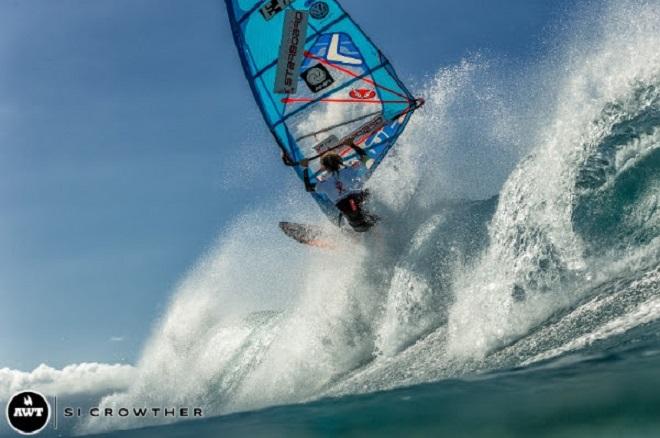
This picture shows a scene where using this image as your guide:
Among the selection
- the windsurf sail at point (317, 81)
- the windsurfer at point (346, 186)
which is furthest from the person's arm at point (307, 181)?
the windsurf sail at point (317, 81)

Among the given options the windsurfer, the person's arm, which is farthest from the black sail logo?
the person's arm

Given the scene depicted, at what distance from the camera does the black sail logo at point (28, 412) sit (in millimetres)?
7863

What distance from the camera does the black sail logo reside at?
25.8 ft

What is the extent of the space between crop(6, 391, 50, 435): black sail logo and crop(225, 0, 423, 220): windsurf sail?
10.6 m

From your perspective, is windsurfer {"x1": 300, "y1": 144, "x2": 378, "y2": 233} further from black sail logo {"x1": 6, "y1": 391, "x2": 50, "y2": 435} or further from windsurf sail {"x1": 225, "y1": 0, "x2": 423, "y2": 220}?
black sail logo {"x1": 6, "y1": 391, "x2": 50, "y2": 435}

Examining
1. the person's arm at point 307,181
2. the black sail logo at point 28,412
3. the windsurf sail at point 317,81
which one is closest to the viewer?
the black sail logo at point 28,412

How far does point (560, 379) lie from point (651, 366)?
1028 millimetres

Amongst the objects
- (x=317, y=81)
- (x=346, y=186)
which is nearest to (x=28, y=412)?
(x=346, y=186)

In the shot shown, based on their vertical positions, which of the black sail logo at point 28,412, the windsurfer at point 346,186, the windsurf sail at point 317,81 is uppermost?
the windsurf sail at point 317,81

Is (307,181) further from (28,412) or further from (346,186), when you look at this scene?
(28,412)

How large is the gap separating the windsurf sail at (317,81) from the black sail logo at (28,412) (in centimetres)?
1060

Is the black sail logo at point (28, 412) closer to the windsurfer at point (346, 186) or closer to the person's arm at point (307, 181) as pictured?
the windsurfer at point (346, 186)

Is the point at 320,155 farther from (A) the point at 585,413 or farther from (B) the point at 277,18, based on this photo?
(A) the point at 585,413

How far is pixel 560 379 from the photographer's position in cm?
696
